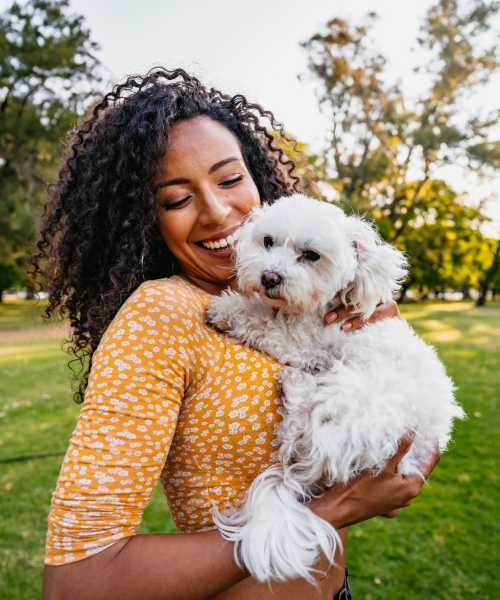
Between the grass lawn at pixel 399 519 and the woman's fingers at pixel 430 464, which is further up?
the woman's fingers at pixel 430 464

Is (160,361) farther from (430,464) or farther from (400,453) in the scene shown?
(430,464)

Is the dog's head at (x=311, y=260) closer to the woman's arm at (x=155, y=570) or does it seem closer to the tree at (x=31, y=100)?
the woman's arm at (x=155, y=570)

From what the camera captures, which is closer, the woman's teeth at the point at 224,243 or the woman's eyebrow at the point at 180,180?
the woman's eyebrow at the point at 180,180

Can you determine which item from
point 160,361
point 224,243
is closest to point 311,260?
point 224,243

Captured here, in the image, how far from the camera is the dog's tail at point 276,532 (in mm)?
1344

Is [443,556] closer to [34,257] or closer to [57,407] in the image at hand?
[34,257]

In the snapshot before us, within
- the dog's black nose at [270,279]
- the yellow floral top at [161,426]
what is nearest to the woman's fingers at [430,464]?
the yellow floral top at [161,426]

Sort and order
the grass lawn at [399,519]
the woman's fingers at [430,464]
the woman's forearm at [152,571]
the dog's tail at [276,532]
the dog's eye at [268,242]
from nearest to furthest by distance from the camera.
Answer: the woman's forearm at [152,571] < the dog's tail at [276,532] < the woman's fingers at [430,464] < the dog's eye at [268,242] < the grass lawn at [399,519]

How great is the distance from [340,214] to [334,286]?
0.33 meters

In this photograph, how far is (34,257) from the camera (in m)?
2.52

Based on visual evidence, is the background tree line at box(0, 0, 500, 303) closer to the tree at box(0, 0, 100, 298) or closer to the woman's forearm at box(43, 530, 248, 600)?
the tree at box(0, 0, 100, 298)

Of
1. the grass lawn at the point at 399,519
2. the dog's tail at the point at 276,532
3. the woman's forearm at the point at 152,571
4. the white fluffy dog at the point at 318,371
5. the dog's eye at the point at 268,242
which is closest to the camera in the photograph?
the woman's forearm at the point at 152,571

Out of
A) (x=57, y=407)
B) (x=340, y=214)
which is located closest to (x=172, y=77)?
(x=340, y=214)

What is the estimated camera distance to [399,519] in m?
5.28
